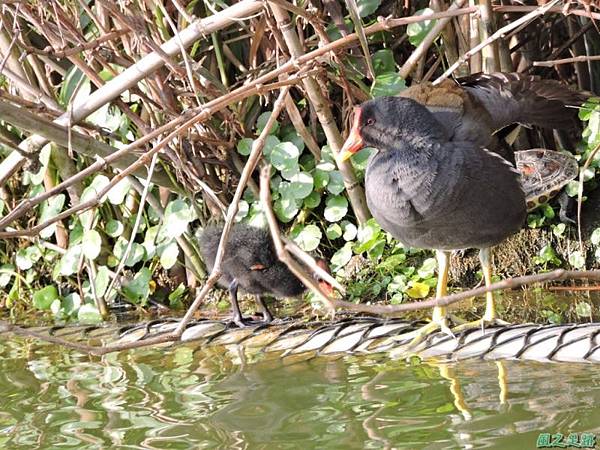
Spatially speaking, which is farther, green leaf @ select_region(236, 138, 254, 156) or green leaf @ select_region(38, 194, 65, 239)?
green leaf @ select_region(38, 194, 65, 239)

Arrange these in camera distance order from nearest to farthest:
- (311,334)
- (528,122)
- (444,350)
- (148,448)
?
(148,448), (444,350), (311,334), (528,122)

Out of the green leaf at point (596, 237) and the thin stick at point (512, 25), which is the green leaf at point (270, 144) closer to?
the thin stick at point (512, 25)

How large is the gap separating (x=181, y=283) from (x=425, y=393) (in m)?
2.23

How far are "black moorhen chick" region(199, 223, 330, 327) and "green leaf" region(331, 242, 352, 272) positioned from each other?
34cm

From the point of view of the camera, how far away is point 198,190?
Result: 4.24 meters

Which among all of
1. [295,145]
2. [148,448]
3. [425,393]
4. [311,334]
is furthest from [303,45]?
[148,448]

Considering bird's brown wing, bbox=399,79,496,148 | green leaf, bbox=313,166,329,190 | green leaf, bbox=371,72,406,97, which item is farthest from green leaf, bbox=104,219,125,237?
bird's brown wing, bbox=399,79,496,148

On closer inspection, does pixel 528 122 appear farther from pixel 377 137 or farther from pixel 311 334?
pixel 311 334

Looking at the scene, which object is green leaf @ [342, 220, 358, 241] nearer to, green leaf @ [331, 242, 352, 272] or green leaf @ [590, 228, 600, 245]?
green leaf @ [331, 242, 352, 272]

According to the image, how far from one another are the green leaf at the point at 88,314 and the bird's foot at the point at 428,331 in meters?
1.67

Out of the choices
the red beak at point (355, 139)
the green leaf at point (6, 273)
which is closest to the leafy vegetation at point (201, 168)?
the green leaf at point (6, 273)

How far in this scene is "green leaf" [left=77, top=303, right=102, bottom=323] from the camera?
439 centimetres

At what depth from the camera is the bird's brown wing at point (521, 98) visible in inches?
139

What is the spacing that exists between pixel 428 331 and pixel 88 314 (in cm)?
179
